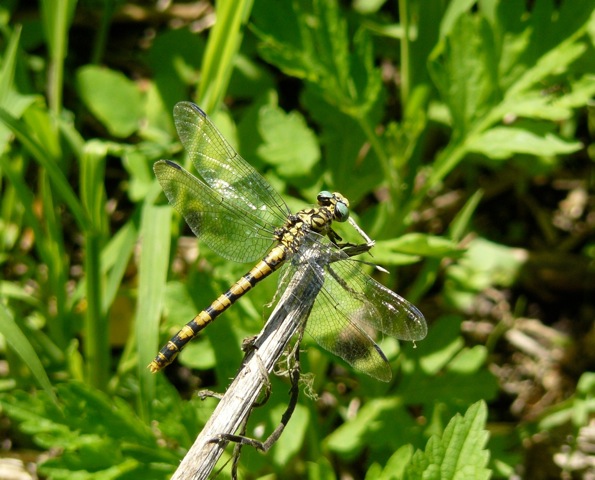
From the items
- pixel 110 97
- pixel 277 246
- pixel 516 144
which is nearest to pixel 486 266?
pixel 516 144

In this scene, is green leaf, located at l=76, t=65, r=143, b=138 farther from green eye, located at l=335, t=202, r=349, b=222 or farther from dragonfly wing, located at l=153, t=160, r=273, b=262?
green eye, located at l=335, t=202, r=349, b=222

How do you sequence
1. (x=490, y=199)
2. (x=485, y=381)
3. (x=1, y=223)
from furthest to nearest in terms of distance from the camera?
(x=490, y=199), (x=1, y=223), (x=485, y=381)

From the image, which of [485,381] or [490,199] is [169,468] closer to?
[485,381]

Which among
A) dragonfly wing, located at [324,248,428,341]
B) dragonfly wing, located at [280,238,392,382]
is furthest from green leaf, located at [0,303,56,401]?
dragonfly wing, located at [324,248,428,341]

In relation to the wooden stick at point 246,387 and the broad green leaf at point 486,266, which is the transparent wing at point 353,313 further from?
the broad green leaf at point 486,266

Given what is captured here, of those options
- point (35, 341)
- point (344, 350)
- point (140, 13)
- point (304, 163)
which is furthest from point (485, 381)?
point (140, 13)

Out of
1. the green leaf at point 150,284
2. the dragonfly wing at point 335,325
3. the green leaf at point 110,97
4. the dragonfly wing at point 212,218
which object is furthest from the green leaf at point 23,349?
the green leaf at point 110,97
